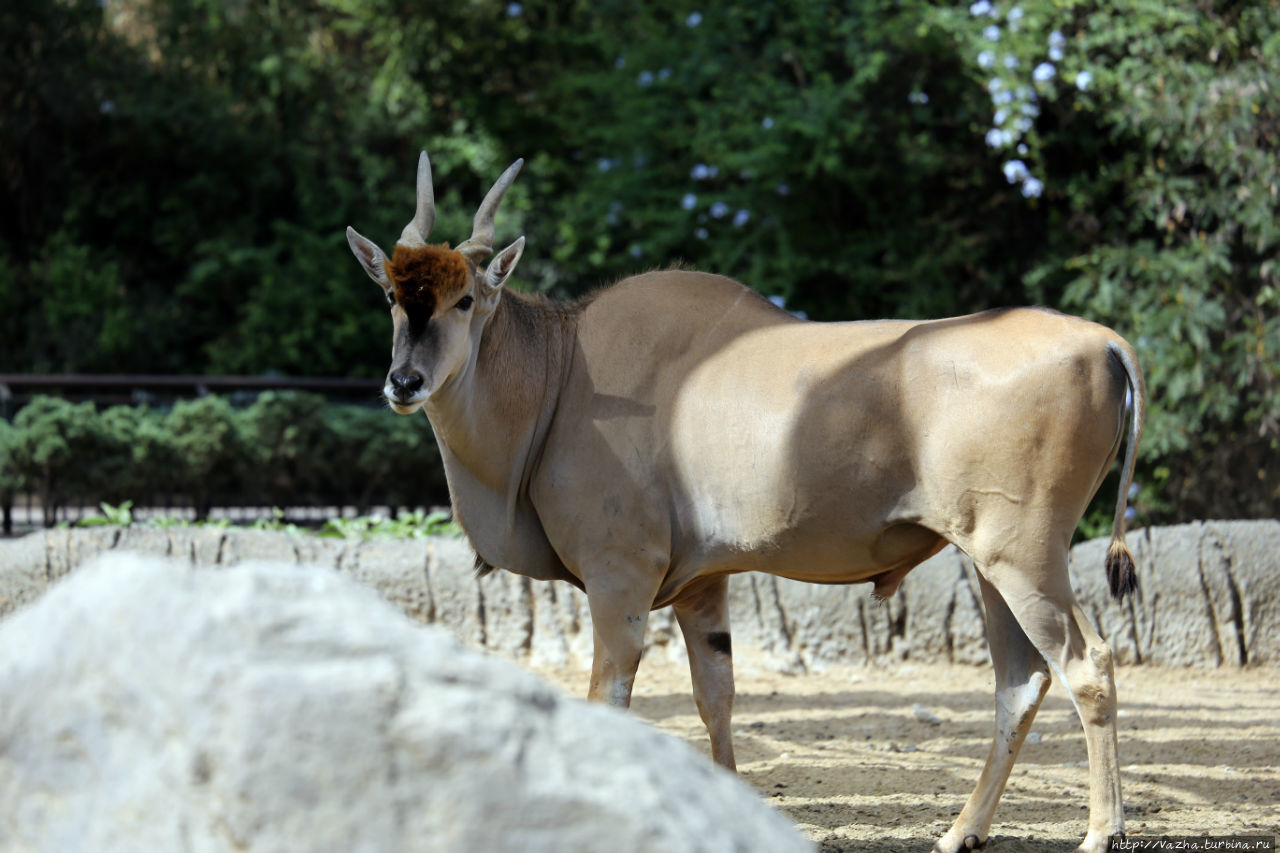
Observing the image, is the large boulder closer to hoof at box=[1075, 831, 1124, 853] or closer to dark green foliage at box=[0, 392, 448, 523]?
hoof at box=[1075, 831, 1124, 853]

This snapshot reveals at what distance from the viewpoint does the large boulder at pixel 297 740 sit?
1877mm

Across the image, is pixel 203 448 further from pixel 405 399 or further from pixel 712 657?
pixel 712 657

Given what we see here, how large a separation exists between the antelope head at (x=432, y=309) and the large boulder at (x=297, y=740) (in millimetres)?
2319

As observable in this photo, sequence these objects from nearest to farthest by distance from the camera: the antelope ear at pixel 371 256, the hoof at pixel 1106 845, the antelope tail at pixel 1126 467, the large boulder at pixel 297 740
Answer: the large boulder at pixel 297 740 < the hoof at pixel 1106 845 < the antelope tail at pixel 1126 467 < the antelope ear at pixel 371 256

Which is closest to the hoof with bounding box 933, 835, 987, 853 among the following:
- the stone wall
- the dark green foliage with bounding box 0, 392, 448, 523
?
Result: the stone wall

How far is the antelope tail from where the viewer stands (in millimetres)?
4156

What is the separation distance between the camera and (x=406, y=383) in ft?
14.6

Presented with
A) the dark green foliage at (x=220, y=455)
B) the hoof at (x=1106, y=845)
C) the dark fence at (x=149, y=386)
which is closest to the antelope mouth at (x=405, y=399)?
the hoof at (x=1106, y=845)

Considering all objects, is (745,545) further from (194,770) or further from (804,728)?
(194,770)

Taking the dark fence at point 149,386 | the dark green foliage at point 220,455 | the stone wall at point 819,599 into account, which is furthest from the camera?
the dark fence at point 149,386

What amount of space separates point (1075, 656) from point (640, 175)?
774cm

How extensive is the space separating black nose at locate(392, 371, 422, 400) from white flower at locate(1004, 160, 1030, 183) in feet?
19.8

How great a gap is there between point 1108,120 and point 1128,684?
4140mm

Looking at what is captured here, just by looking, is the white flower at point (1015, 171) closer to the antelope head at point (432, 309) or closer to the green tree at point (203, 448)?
the antelope head at point (432, 309)
